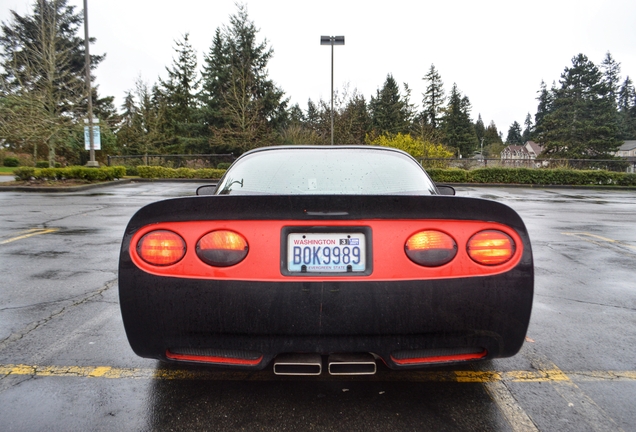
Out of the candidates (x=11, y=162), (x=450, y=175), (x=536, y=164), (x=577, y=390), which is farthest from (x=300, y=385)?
(x=11, y=162)

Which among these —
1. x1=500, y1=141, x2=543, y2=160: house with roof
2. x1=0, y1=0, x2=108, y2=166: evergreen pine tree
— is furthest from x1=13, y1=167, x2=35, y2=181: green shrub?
x1=500, y1=141, x2=543, y2=160: house with roof

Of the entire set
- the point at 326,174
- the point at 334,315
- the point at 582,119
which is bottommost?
the point at 334,315

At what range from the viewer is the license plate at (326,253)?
1.90m

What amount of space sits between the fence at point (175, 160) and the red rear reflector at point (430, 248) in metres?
26.4

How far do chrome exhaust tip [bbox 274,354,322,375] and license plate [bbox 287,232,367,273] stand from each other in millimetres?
409

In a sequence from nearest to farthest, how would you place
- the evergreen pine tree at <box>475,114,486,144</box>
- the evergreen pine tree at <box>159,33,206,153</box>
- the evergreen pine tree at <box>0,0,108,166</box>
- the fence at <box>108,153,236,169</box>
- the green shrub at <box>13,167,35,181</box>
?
the green shrub at <box>13,167,35,181</box>, the evergreen pine tree at <box>0,0,108,166</box>, the fence at <box>108,153,236,169</box>, the evergreen pine tree at <box>159,33,206,153</box>, the evergreen pine tree at <box>475,114,486,144</box>

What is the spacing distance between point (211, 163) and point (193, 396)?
89.1 ft

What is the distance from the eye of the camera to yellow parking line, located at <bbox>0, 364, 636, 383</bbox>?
8.00 feet

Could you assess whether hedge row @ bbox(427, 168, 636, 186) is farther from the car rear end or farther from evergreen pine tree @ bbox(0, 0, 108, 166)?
the car rear end

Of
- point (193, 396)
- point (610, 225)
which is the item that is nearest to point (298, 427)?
point (193, 396)

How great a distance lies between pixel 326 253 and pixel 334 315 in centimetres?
28

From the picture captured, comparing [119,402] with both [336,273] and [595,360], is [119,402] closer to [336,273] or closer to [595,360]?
[336,273]

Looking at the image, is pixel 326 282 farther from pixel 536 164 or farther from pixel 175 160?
pixel 175 160

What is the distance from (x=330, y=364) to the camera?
6.31 ft
